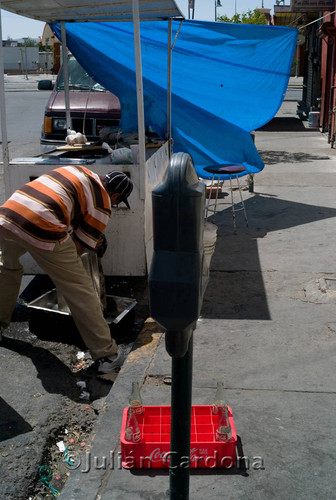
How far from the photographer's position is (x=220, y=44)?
8391 millimetres

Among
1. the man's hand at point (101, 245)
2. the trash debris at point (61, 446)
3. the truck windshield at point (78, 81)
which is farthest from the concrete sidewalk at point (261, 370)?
the truck windshield at point (78, 81)

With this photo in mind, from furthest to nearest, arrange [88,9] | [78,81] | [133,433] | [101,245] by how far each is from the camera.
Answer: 1. [78,81]
2. [88,9]
3. [101,245]
4. [133,433]

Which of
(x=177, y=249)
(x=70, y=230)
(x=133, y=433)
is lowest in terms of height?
(x=133, y=433)

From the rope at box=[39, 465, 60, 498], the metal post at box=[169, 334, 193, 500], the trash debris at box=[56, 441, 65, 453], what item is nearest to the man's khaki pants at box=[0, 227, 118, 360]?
the trash debris at box=[56, 441, 65, 453]

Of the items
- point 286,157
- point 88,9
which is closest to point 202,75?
point 88,9

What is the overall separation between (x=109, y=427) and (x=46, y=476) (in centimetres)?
49

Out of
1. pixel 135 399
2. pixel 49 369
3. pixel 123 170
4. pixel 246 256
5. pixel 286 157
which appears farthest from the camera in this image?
pixel 286 157

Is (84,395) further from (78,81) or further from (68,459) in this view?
(78,81)

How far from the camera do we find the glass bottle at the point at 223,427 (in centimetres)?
349

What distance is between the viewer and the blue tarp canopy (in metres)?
8.12

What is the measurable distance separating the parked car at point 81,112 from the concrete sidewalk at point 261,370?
389cm

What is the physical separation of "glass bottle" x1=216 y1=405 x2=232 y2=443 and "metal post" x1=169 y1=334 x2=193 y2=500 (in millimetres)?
826

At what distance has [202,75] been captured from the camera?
8.42m

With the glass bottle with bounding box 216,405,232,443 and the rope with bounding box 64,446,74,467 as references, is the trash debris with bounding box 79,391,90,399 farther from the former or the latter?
the glass bottle with bounding box 216,405,232,443
